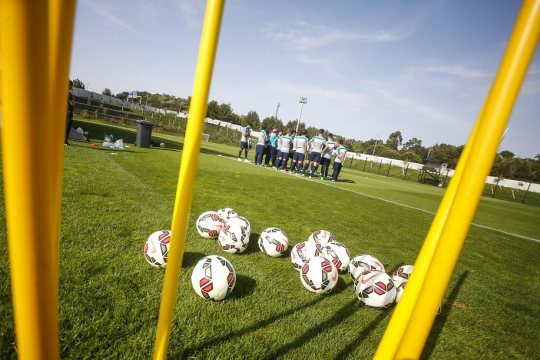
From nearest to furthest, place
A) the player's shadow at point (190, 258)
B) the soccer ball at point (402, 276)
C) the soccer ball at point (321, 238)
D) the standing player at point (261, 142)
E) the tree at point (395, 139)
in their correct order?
the player's shadow at point (190, 258) → the soccer ball at point (402, 276) → the soccer ball at point (321, 238) → the standing player at point (261, 142) → the tree at point (395, 139)

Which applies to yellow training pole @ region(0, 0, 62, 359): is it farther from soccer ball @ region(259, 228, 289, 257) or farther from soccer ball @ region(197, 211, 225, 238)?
soccer ball @ region(197, 211, 225, 238)

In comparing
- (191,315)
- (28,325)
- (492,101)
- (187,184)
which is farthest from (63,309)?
(492,101)

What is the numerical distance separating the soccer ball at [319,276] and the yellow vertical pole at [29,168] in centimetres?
297

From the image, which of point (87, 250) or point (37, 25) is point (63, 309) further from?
point (37, 25)

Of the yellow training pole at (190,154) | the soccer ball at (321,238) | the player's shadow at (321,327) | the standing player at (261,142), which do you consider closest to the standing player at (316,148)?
the standing player at (261,142)

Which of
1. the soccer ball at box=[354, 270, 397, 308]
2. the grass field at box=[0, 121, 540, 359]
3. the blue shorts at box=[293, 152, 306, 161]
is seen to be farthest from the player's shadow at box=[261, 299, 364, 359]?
the blue shorts at box=[293, 152, 306, 161]

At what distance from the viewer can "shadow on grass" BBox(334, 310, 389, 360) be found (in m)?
2.41

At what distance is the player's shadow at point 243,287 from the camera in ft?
9.75

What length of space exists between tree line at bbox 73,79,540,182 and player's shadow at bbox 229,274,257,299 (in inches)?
2182

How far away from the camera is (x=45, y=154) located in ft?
1.57

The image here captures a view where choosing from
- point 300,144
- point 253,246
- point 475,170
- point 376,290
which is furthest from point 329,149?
point 475,170

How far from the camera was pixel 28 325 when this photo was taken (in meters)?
0.54

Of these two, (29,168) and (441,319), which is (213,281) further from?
(441,319)

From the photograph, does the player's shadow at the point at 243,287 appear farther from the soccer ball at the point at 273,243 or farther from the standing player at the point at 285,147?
the standing player at the point at 285,147
